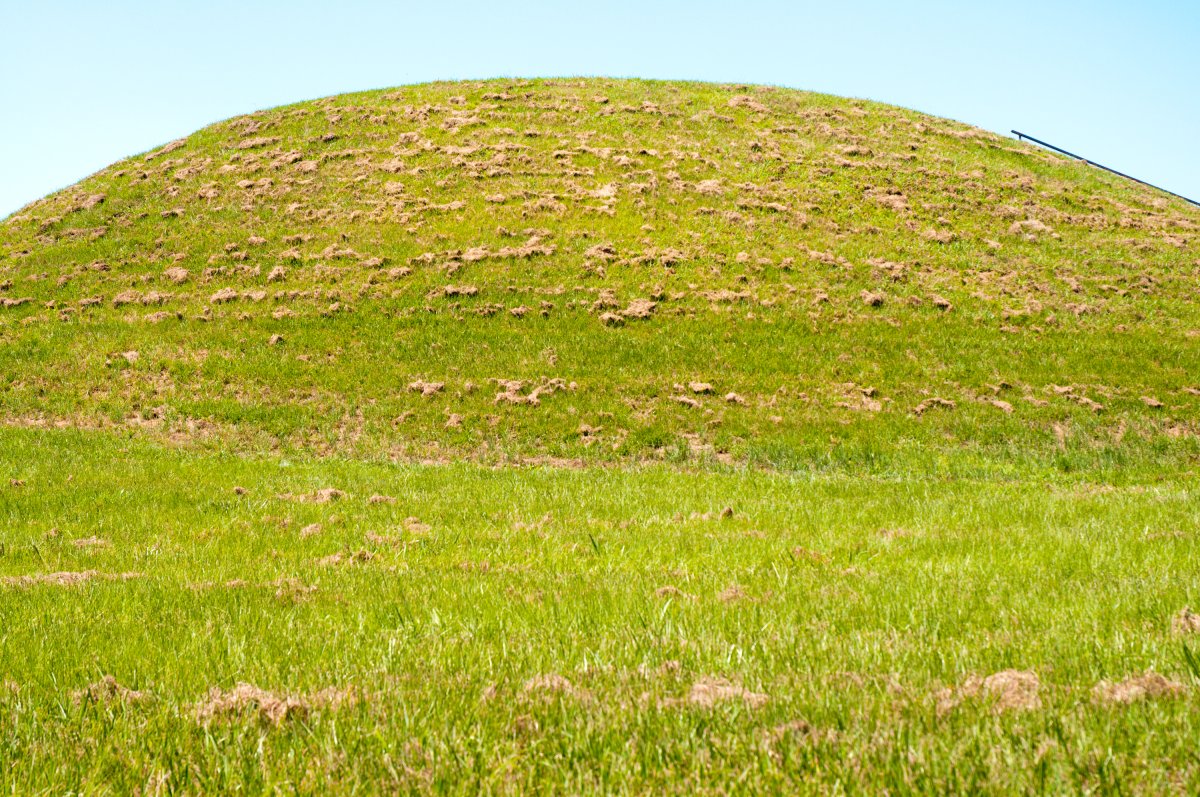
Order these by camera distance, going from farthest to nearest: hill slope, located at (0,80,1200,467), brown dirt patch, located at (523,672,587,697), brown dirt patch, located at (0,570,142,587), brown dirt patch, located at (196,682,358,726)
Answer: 1. hill slope, located at (0,80,1200,467)
2. brown dirt patch, located at (0,570,142,587)
3. brown dirt patch, located at (523,672,587,697)
4. brown dirt patch, located at (196,682,358,726)

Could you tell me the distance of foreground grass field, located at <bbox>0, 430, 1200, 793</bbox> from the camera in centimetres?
315

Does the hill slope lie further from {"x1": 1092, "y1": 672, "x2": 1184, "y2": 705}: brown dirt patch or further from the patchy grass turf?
{"x1": 1092, "y1": 672, "x2": 1184, "y2": 705}: brown dirt patch

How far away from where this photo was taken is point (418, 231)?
33875mm

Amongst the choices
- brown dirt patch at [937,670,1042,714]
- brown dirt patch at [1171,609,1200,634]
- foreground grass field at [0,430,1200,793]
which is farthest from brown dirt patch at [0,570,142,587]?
brown dirt patch at [1171,609,1200,634]

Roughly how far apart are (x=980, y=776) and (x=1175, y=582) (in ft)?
15.6

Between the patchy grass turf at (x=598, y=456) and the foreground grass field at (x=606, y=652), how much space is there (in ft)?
0.12

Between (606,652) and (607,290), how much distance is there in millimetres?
25468

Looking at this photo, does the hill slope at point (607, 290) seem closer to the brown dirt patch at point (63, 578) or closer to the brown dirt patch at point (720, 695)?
the brown dirt patch at point (63, 578)

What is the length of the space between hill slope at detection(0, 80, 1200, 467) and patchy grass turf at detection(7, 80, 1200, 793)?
21cm

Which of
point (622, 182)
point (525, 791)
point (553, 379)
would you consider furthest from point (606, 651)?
point (622, 182)

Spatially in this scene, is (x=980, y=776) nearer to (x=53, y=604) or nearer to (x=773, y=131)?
(x=53, y=604)

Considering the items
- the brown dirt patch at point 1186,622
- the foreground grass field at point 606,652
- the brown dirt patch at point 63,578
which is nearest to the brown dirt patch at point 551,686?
the foreground grass field at point 606,652

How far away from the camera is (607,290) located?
96.9 ft

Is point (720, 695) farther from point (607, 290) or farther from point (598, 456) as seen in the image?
point (607, 290)
